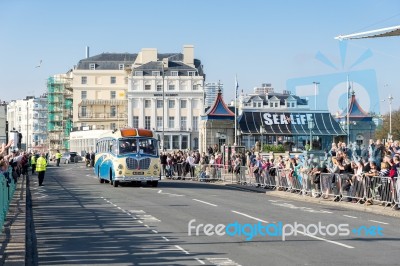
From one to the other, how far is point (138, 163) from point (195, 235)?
72.7 ft

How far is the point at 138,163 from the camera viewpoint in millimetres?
A: 39156

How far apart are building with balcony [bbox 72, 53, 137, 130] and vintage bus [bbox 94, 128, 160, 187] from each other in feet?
301

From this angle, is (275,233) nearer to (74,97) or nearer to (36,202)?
(36,202)

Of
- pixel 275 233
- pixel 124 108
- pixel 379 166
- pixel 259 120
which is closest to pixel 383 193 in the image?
pixel 379 166

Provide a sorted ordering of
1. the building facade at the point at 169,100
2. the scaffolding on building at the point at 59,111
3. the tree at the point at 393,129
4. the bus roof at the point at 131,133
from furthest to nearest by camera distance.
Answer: the scaffolding on building at the point at 59,111
the building facade at the point at 169,100
the tree at the point at 393,129
the bus roof at the point at 131,133

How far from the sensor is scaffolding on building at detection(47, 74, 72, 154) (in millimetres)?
146625

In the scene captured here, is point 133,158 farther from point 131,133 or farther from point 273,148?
point 273,148

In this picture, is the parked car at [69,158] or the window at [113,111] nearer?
the parked car at [69,158]

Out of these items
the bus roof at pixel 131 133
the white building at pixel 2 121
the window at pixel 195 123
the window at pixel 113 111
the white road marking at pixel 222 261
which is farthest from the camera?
the window at pixel 113 111

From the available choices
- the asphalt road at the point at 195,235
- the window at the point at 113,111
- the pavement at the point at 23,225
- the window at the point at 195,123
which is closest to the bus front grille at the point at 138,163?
the pavement at the point at 23,225

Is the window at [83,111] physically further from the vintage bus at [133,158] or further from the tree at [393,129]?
the vintage bus at [133,158]

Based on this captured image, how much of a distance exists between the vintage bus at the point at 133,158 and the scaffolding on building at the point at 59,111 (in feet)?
349

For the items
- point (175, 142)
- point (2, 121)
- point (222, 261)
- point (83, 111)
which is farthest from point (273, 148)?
point (83, 111)

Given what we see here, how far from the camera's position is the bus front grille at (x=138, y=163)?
39.0 m
